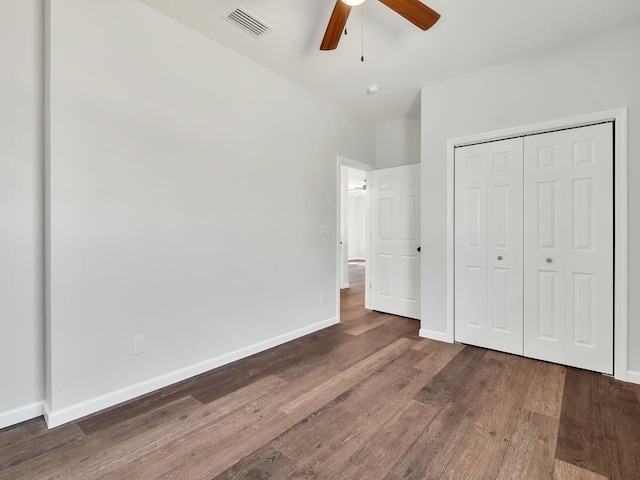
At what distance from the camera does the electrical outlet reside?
7.24 ft

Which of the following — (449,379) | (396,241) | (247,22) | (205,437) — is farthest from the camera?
(396,241)

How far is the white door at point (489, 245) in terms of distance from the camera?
2.92m

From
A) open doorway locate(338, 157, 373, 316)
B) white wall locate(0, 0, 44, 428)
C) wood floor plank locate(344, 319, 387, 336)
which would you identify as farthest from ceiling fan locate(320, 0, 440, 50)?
wood floor plank locate(344, 319, 387, 336)

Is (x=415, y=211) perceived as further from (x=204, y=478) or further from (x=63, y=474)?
(x=63, y=474)

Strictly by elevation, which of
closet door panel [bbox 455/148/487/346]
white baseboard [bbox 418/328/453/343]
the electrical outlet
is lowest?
white baseboard [bbox 418/328/453/343]

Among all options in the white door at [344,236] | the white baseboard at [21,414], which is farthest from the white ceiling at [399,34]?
the white door at [344,236]

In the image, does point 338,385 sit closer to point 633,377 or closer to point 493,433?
point 493,433

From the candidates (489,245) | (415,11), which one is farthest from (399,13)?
(489,245)

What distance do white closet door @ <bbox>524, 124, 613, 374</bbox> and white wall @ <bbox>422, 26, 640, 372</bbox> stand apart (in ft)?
0.48

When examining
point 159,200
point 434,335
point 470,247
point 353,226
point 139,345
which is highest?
point 353,226

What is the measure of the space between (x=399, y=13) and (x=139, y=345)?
9.16 feet

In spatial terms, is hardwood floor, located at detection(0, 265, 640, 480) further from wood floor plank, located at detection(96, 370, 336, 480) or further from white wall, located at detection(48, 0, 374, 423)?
white wall, located at detection(48, 0, 374, 423)

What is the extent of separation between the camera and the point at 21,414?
1907mm

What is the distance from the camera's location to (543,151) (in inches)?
109
